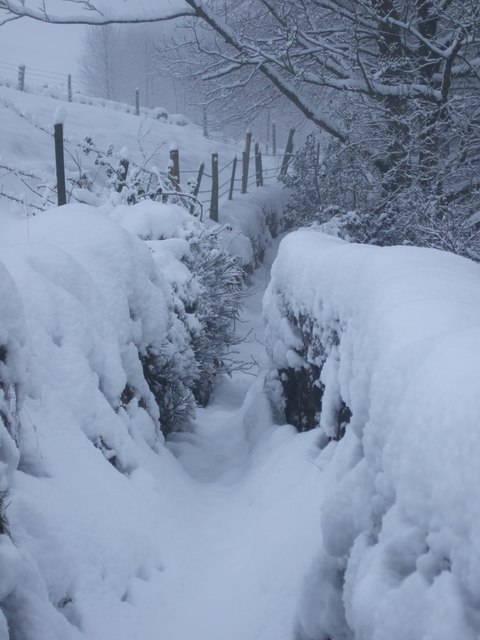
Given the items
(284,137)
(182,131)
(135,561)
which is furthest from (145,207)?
(284,137)

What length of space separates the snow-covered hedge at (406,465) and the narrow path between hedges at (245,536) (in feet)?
1.34

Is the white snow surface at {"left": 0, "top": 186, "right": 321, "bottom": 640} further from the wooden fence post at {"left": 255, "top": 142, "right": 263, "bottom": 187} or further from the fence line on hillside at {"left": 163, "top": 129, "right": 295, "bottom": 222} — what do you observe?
the wooden fence post at {"left": 255, "top": 142, "right": 263, "bottom": 187}

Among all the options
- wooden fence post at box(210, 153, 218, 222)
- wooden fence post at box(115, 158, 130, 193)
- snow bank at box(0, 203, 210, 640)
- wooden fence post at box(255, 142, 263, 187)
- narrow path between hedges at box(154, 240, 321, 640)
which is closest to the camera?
snow bank at box(0, 203, 210, 640)

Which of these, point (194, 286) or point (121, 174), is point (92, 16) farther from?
point (194, 286)

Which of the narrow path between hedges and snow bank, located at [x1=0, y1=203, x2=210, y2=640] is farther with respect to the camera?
the narrow path between hedges

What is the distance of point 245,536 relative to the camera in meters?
3.34

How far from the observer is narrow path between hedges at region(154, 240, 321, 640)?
2484 mm

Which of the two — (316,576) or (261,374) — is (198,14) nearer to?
(261,374)

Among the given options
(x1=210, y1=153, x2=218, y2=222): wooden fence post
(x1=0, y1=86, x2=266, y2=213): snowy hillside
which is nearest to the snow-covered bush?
(x1=0, y1=86, x2=266, y2=213): snowy hillside

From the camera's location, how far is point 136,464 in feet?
11.4

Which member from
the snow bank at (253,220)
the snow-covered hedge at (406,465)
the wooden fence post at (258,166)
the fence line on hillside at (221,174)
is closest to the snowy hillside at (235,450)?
the snow-covered hedge at (406,465)

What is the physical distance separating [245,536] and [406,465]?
211 cm

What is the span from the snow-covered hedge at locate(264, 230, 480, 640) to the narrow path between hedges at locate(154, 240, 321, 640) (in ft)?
1.34

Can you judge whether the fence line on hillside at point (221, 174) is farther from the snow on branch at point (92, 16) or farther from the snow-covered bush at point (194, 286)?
the snow on branch at point (92, 16)
